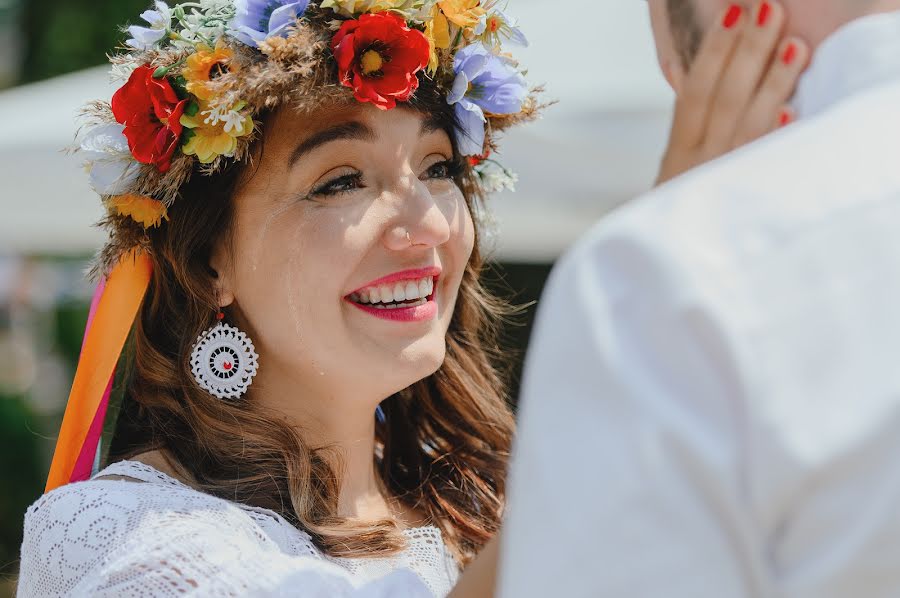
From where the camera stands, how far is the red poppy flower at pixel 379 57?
2.07m

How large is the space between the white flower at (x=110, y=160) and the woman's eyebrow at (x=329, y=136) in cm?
33

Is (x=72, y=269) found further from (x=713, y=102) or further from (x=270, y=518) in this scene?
(x=713, y=102)

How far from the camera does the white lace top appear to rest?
1604 millimetres

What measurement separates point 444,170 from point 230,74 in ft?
1.84

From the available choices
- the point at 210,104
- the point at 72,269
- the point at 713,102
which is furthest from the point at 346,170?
the point at 72,269

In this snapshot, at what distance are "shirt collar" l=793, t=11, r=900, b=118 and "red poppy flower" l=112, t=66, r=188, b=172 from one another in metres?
1.41

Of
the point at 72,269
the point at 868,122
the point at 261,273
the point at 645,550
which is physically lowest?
the point at 72,269

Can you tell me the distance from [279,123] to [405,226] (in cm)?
34

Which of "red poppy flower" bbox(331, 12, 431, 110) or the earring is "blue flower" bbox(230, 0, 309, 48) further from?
the earring

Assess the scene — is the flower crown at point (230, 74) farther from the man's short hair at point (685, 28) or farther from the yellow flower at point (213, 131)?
the man's short hair at point (685, 28)

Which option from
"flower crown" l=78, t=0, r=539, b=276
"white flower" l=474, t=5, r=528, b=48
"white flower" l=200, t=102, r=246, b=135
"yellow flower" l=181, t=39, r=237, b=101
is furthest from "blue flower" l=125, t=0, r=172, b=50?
"white flower" l=474, t=5, r=528, b=48

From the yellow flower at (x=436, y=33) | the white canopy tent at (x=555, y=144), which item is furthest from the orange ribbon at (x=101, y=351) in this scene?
the white canopy tent at (x=555, y=144)

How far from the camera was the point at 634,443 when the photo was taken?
2.54ft

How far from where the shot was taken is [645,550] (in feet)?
2.55
